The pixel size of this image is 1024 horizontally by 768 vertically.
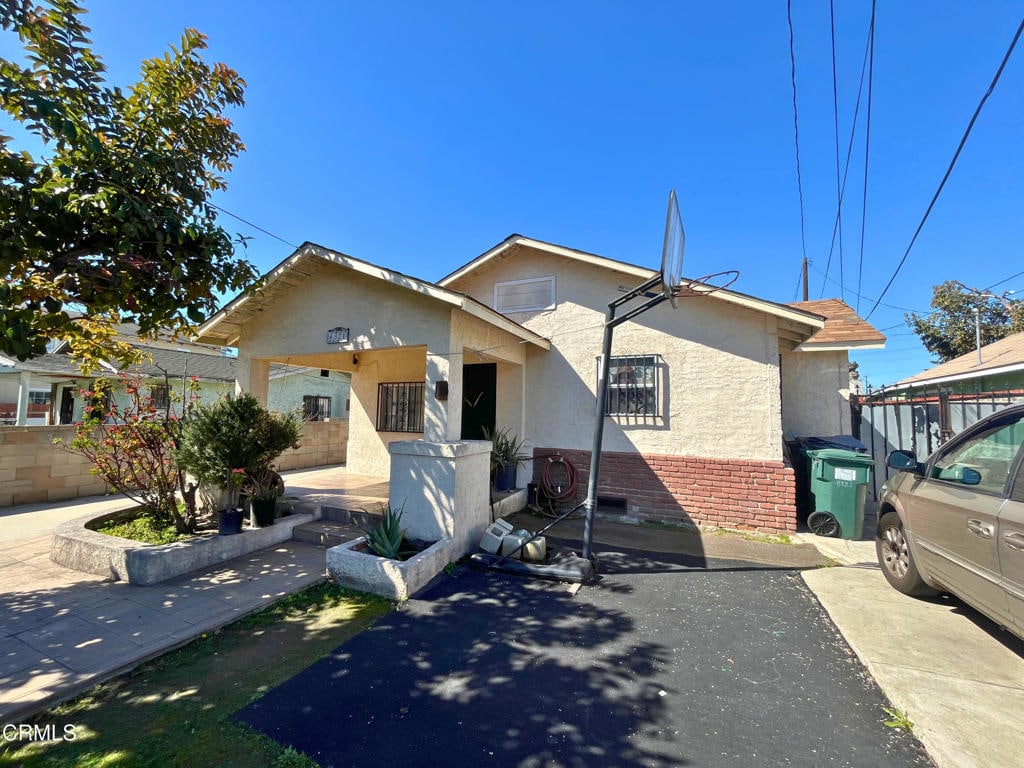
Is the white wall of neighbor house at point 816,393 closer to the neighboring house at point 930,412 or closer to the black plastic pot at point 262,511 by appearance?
the neighboring house at point 930,412

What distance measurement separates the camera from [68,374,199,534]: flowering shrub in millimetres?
5355

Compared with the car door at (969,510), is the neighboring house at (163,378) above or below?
above

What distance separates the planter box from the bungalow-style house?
38.0 inches

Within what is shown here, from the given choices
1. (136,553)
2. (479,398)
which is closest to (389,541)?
(136,553)

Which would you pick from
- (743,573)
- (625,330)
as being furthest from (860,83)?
(743,573)

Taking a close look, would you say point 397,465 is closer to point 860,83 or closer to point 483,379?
point 483,379

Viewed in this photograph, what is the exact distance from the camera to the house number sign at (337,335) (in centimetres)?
606

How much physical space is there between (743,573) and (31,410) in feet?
99.0

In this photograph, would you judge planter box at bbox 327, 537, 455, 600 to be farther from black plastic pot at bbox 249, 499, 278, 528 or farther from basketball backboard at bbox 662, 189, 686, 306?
basketball backboard at bbox 662, 189, 686, 306

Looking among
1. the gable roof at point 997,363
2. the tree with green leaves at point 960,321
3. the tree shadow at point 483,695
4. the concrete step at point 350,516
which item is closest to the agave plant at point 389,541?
the tree shadow at point 483,695

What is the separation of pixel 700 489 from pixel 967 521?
12.3 ft

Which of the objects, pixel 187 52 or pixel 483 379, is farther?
pixel 483 379

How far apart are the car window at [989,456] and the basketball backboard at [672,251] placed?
2925 mm

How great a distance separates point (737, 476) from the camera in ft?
22.0
